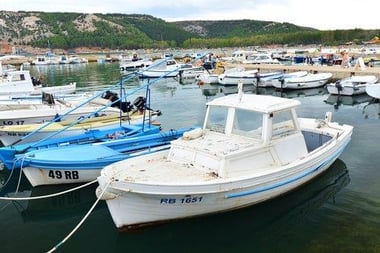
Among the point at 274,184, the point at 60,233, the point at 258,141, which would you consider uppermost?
the point at 258,141

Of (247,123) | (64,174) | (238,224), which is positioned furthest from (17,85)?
(238,224)

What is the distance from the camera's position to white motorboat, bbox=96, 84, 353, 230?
8938 millimetres

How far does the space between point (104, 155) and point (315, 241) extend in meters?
7.10

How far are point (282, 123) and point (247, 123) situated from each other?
108cm

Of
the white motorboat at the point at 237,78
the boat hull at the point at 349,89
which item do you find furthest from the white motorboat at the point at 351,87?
the white motorboat at the point at 237,78

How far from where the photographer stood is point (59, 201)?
464 inches

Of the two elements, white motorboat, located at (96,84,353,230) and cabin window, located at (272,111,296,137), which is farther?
cabin window, located at (272,111,296,137)

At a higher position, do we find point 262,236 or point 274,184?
point 274,184

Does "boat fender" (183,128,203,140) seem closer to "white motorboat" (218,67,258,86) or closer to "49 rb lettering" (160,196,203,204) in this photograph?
"49 rb lettering" (160,196,203,204)

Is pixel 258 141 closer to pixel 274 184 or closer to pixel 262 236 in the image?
pixel 274 184

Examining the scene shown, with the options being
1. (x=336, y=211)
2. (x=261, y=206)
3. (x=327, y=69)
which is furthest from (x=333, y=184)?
(x=327, y=69)

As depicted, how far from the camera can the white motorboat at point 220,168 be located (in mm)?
8938

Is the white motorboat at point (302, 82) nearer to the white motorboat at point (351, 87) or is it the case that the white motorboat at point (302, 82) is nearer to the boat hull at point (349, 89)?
the white motorboat at point (351, 87)

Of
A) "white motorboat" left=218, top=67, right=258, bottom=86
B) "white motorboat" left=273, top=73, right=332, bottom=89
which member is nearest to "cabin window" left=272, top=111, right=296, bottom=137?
"white motorboat" left=273, top=73, right=332, bottom=89
